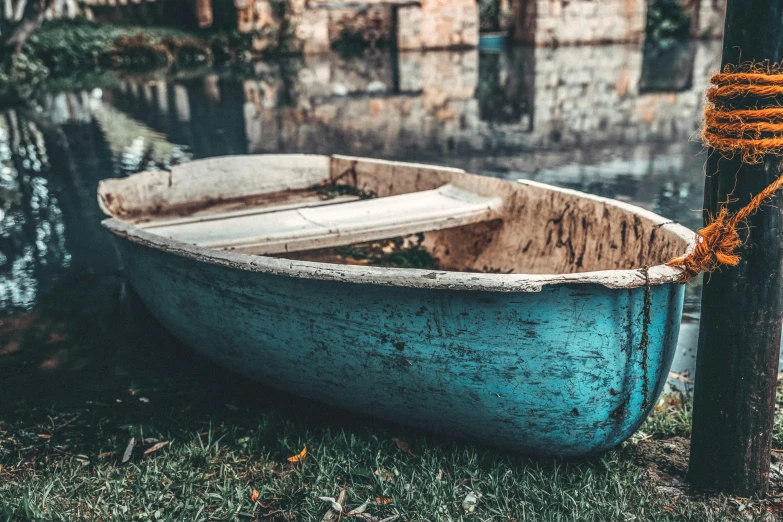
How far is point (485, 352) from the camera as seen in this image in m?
2.57

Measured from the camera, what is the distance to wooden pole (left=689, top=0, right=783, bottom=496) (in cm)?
224

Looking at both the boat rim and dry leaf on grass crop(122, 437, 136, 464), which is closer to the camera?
the boat rim

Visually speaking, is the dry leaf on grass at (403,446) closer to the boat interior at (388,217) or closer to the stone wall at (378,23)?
the boat interior at (388,217)

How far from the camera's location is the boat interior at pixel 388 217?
341cm

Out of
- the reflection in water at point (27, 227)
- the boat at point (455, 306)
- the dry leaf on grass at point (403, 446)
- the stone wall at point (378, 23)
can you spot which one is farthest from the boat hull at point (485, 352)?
the stone wall at point (378, 23)

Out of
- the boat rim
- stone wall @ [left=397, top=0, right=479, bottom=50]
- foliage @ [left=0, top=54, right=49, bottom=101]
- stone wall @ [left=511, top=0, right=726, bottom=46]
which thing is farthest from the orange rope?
stone wall @ [left=511, top=0, right=726, bottom=46]

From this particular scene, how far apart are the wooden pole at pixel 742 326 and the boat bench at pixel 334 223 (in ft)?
5.42

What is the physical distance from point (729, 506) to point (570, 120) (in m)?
8.66

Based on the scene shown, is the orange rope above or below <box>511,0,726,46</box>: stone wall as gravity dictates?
below

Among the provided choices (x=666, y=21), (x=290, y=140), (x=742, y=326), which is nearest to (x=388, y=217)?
(x=742, y=326)

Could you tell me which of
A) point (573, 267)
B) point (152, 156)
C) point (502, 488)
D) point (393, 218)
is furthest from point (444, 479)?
point (152, 156)

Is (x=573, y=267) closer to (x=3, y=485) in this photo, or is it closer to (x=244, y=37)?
(x=3, y=485)

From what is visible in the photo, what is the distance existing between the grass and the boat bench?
721 millimetres

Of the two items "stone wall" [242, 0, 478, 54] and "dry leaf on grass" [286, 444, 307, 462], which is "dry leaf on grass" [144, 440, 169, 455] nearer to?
"dry leaf on grass" [286, 444, 307, 462]
